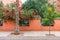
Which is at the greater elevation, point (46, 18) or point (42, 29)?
point (46, 18)

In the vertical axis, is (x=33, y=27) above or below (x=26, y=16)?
below

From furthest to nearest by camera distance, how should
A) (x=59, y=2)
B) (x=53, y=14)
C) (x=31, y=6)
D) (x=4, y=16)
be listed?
(x=59, y=2), (x=31, y=6), (x=4, y=16), (x=53, y=14)

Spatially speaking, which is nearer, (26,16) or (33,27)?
(26,16)

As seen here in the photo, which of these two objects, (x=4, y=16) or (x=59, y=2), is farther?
(x=59, y=2)

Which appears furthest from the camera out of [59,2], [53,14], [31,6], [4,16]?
[59,2]

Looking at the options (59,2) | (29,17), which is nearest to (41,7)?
(29,17)

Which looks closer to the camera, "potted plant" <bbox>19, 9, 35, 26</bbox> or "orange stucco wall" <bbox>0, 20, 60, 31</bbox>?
"potted plant" <bbox>19, 9, 35, 26</bbox>

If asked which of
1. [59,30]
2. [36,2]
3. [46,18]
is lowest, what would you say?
[59,30]

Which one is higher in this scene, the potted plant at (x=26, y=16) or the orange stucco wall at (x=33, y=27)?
the potted plant at (x=26, y=16)

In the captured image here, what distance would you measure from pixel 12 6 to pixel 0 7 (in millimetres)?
1573

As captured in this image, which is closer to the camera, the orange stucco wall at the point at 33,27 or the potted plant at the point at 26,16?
the potted plant at the point at 26,16

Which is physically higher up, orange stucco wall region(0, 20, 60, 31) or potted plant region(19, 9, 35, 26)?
potted plant region(19, 9, 35, 26)

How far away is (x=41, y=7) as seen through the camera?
26672 mm

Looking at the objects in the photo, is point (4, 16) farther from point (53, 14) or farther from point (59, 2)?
point (59, 2)
